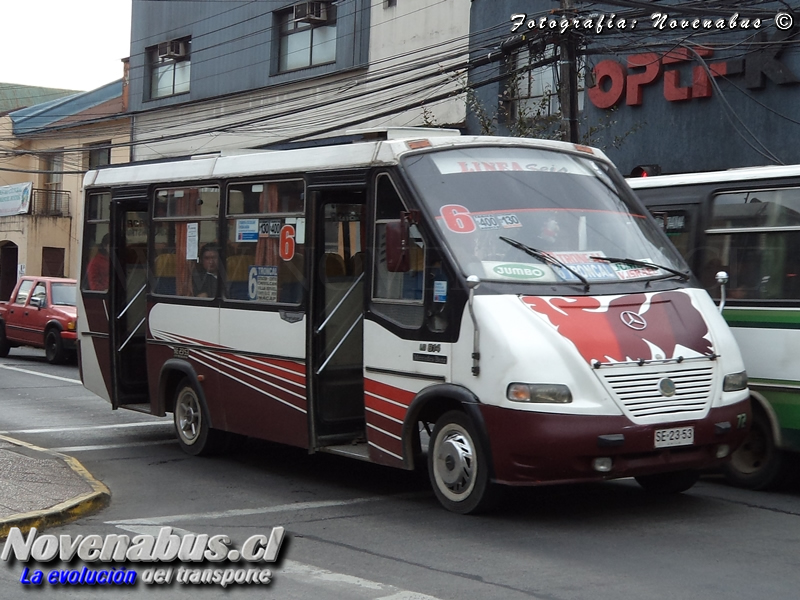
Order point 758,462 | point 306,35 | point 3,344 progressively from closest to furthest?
point 758,462, point 3,344, point 306,35

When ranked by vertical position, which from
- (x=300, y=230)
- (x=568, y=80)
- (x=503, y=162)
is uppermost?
(x=568, y=80)

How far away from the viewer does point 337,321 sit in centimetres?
951

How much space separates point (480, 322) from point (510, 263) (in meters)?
0.54

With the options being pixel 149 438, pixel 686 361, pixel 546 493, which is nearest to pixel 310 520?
pixel 546 493

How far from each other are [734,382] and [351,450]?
302 cm

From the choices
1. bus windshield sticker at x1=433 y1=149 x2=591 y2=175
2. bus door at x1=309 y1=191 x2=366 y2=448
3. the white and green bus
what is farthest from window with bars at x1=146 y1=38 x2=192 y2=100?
bus windshield sticker at x1=433 y1=149 x2=591 y2=175

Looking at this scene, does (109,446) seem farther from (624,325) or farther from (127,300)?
(624,325)

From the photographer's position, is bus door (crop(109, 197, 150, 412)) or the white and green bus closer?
the white and green bus

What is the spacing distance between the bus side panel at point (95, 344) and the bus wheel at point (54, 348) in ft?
31.6

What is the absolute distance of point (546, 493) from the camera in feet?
29.5

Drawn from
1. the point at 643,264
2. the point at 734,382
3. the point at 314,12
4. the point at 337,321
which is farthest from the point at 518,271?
the point at 314,12

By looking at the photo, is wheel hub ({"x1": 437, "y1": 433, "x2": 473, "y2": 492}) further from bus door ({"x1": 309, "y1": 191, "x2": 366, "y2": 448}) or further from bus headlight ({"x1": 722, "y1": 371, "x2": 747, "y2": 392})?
bus headlight ({"x1": 722, "y1": 371, "x2": 747, "y2": 392})

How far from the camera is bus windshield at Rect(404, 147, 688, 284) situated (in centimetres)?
811

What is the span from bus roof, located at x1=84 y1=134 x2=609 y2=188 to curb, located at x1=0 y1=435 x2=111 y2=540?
2.99 meters
